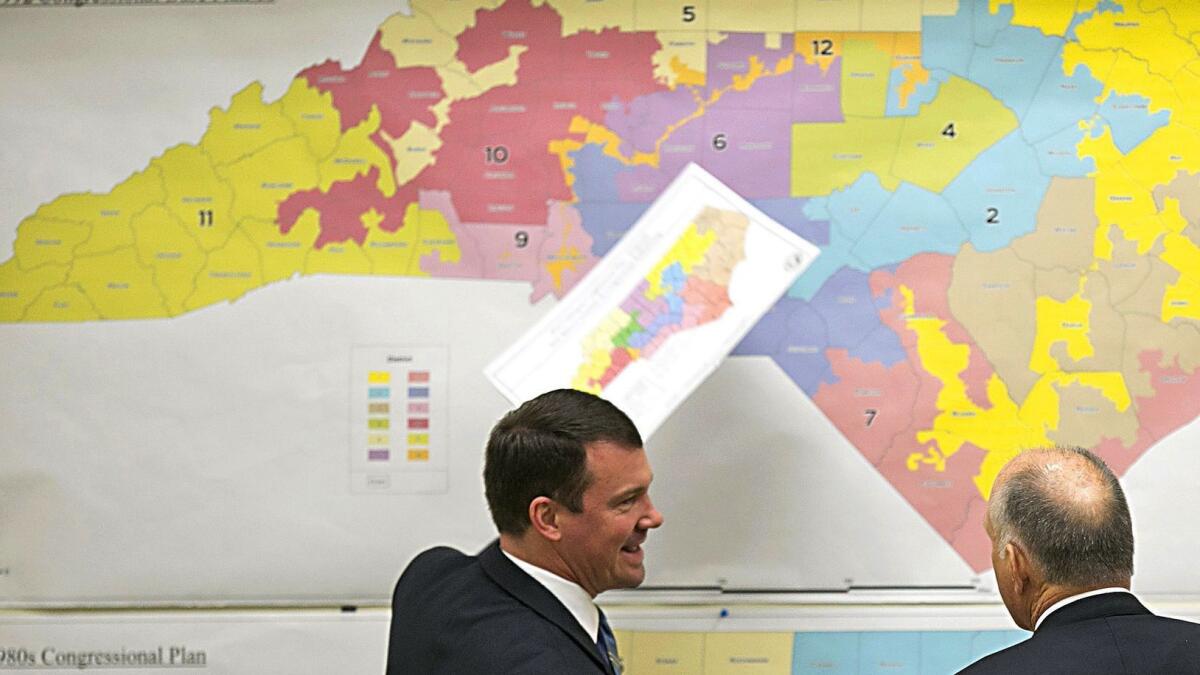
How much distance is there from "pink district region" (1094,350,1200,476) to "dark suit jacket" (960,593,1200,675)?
865 millimetres

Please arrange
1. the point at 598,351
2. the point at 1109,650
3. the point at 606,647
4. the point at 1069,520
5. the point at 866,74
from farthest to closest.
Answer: the point at 866,74
the point at 598,351
the point at 606,647
the point at 1069,520
the point at 1109,650

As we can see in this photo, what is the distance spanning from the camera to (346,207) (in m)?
2.34

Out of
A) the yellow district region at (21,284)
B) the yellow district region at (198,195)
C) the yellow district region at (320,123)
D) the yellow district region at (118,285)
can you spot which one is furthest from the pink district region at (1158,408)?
the yellow district region at (21,284)

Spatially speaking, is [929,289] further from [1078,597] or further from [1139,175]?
[1078,597]

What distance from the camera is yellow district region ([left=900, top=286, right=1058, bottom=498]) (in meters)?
2.33

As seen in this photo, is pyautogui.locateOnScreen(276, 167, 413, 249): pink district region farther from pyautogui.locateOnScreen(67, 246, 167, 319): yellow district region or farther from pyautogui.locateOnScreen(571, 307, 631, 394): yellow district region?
pyautogui.locateOnScreen(571, 307, 631, 394): yellow district region

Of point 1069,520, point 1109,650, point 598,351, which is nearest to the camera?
point 1109,650

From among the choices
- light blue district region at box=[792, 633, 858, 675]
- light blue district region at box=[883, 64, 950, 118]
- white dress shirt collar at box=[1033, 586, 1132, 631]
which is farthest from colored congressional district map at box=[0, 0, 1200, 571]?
white dress shirt collar at box=[1033, 586, 1132, 631]

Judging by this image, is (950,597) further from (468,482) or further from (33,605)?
(33,605)

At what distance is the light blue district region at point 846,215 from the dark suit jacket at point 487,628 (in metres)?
1.03

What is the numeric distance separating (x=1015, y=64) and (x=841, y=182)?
442 mm

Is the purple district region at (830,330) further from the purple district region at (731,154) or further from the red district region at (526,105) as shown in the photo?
the red district region at (526,105)

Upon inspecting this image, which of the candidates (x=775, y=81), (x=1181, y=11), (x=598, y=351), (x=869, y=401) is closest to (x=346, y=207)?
(x=598, y=351)

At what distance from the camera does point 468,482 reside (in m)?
2.35
